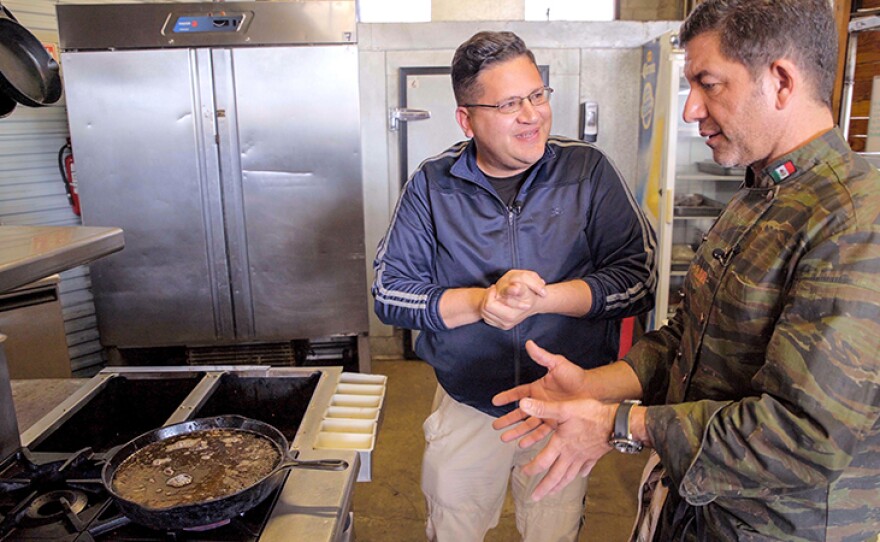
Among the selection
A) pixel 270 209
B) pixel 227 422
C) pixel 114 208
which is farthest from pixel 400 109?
pixel 227 422

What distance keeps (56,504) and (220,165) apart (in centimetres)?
242

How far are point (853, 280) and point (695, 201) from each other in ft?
11.2

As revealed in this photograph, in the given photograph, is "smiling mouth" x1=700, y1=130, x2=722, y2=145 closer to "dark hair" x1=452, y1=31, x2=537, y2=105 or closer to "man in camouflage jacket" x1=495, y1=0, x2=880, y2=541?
"man in camouflage jacket" x1=495, y1=0, x2=880, y2=541

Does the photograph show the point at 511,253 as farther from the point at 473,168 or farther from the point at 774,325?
the point at 774,325

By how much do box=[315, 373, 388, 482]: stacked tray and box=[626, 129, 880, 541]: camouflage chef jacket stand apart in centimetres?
61

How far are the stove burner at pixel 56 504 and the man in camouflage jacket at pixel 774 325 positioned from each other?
84 centimetres

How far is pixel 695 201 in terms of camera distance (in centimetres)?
412

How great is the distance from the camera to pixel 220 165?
337 cm

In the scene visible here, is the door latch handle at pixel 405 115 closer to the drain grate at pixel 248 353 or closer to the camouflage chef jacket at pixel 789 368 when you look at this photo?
the drain grate at pixel 248 353

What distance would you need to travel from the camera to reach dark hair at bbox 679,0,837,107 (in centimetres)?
100

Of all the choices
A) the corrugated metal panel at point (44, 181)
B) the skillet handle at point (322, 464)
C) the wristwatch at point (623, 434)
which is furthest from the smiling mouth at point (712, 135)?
the corrugated metal panel at point (44, 181)

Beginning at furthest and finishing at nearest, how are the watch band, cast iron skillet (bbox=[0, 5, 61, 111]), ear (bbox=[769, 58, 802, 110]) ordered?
cast iron skillet (bbox=[0, 5, 61, 111]), the watch band, ear (bbox=[769, 58, 802, 110])

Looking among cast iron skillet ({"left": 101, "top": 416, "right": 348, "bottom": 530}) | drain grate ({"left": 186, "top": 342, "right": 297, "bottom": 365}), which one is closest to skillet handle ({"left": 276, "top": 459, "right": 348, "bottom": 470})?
cast iron skillet ({"left": 101, "top": 416, "right": 348, "bottom": 530})

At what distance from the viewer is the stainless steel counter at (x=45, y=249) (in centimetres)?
103
